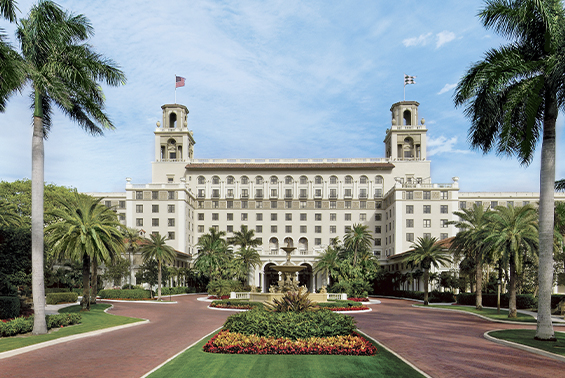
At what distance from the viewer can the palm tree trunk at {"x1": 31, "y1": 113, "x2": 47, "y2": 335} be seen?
65.6 ft

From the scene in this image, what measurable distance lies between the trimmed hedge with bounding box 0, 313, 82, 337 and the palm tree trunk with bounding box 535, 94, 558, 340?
22161mm

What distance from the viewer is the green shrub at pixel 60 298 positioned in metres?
41.1

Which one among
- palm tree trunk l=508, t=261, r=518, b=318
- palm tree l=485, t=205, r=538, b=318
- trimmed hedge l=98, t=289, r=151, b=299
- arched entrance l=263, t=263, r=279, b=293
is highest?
palm tree l=485, t=205, r=538, b=318

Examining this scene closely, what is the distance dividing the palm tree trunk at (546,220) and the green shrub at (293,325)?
8.39 m

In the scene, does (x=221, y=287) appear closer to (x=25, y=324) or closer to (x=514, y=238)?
(x=514, y=238)

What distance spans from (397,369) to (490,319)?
846 inches

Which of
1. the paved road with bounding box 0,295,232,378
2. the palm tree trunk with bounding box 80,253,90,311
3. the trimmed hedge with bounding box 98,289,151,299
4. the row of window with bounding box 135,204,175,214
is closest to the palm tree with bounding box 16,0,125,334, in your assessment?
the paved road with bounding box 0,295,232,378

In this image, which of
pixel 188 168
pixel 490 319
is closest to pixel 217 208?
pixel 188 168

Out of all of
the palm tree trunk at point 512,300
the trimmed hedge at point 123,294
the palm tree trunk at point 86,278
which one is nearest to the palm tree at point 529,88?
the palm tree trunk at point 512,300

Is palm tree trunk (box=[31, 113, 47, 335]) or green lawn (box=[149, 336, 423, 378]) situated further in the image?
palm tree trunk (box=[31, 113, 47, 335])

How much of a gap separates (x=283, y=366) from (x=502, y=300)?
3803 centimetres

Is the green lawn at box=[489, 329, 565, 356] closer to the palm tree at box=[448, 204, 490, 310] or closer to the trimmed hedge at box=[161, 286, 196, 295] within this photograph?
the palm tree at box=[448, 204, 490, 310]

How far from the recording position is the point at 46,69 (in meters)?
20.6

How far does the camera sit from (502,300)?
144 feet
